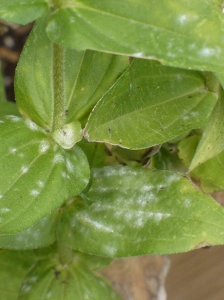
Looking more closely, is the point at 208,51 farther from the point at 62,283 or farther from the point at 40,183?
the point at 62,283

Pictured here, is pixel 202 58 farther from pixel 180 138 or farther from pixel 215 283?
pixel 215 283

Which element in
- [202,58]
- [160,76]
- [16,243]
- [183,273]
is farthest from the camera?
[183,273]

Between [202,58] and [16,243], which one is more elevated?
[202,58]

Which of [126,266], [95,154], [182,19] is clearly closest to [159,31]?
[182,19]

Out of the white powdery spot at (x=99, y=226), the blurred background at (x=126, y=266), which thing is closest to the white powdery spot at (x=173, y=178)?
the white powdery spot at (x=99, y=226)

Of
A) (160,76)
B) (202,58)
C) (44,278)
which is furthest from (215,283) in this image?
(202,58)

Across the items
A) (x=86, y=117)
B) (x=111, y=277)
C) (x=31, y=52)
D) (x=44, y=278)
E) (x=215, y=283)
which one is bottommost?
(x=215, y=283)

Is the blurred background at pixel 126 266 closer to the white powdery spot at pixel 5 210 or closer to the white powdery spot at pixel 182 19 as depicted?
the white powdery spot at pixel 5 210
